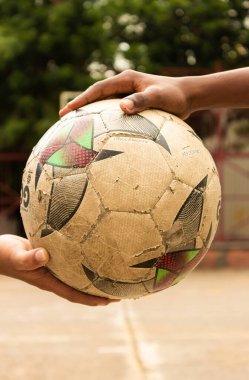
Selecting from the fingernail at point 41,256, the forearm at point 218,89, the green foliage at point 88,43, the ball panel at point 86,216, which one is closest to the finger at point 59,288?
the fingernail at point 41,256

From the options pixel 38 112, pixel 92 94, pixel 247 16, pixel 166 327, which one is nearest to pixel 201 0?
pixel 247 16

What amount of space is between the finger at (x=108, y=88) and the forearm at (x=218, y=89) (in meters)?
0.19

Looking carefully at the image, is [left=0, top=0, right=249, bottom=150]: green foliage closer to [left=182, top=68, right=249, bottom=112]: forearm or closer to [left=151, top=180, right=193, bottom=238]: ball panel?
[left=182, top=68, right=249, bottom=112]: forearm

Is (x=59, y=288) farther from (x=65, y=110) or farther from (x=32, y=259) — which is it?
(x=65, y=110)

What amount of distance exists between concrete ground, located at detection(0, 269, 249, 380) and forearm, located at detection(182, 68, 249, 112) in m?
1.77

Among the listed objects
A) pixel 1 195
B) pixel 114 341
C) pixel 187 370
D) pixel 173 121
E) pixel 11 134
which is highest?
pixel 173 121

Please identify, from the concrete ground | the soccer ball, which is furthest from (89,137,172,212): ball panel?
the concrete ground

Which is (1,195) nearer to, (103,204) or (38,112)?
(38,112)

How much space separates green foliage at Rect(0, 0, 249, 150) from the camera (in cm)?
966

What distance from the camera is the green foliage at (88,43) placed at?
9.66 m

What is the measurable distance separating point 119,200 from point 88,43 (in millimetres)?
8265

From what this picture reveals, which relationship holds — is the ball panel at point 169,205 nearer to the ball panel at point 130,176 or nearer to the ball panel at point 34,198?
the ball panel at point 130,176

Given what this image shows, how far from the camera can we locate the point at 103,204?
6.21 feet

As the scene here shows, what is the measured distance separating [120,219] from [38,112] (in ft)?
26.4
